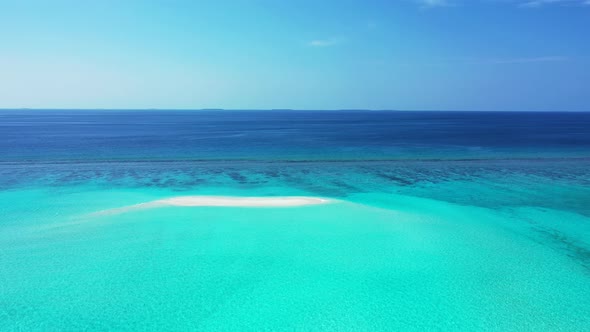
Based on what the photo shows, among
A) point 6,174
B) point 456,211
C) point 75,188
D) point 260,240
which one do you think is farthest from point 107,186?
point 456,211

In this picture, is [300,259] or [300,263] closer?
[300,263]

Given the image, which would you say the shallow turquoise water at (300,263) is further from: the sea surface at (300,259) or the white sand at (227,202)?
the white sand at (227,202)

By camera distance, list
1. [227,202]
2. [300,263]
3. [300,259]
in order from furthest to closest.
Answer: [227,202]
[300,259]
[300,263]

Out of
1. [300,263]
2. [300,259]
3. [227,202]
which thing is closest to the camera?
[300,263]

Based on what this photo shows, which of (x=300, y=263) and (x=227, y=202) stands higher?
(x=227, y=202)

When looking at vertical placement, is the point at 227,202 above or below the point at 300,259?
above

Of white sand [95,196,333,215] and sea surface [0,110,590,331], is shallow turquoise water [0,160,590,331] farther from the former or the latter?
white sand [95,196,333,215]

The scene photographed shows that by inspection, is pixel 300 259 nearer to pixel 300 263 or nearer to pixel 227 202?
pixel 300 263

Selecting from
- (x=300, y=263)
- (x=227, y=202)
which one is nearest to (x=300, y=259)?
(x=300, y=263)
